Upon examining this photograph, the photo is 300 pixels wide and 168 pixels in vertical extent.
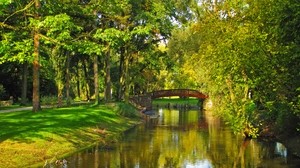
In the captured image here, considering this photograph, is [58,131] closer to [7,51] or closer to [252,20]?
[7,51]

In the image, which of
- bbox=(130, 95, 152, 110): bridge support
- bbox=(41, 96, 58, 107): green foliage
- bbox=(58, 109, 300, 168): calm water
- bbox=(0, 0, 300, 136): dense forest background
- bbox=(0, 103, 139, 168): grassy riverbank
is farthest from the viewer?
bbox=(130, 95, 152, 110): bridge support

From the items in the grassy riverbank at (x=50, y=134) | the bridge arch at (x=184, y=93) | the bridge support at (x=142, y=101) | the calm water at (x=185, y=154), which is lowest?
the calm water at (x=185, y=154)

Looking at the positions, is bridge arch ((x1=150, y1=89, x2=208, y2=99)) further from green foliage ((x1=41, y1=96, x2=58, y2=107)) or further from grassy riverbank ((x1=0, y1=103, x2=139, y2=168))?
grassy riverbank ((x1=0, y1=103, x2=139, y2=168))

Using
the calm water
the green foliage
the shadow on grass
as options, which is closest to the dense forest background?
the green foliage

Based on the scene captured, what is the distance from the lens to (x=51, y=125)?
107ft

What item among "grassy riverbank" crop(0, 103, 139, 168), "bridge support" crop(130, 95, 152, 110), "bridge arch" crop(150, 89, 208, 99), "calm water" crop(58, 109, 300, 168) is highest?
"bridge arch" crop(150, 89, 208, 99)

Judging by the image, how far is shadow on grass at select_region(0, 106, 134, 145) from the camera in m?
27.9

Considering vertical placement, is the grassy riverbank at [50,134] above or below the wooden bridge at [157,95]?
below

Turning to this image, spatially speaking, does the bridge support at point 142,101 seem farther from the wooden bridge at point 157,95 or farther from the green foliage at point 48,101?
the green foliage at point 48,101

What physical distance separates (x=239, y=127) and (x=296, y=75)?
34.0ft

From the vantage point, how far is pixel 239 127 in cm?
3222

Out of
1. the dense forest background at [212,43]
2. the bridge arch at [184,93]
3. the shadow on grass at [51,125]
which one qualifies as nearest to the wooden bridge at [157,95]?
the bridge arch at [184,93]

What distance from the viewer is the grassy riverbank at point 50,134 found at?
2458cm

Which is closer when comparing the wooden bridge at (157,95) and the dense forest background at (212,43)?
the dense forest background at (212,43)
